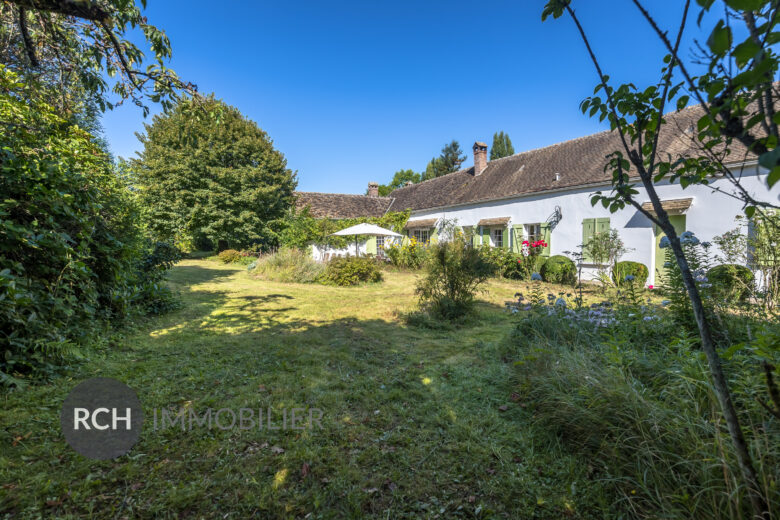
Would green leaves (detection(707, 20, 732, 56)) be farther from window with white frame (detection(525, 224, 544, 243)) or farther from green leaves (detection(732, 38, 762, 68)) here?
window with white frame (detection(525, 224, 544, 243))

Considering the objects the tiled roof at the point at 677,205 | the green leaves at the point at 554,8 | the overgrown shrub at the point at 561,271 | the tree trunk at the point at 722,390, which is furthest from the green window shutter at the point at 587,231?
the green leaves at the point at 554,8

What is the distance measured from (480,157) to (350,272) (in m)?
11.6

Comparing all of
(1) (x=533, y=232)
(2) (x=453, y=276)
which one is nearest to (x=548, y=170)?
(1) (x=533, y=232)

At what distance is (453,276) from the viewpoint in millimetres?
6230

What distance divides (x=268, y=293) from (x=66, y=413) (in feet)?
20.6

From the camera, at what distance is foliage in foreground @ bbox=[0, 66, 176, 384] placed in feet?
9.73

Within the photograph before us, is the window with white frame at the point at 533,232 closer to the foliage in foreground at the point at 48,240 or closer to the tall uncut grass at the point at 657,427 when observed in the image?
the tall uncut grass at the point at 657,427

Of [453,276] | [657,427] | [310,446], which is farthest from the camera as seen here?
[453,276]

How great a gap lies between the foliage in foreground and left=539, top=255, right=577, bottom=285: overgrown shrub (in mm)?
11134

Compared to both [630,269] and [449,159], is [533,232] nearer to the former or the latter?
[630,269]

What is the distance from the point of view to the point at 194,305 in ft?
22.6

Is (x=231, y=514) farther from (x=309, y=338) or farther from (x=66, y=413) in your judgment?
(x=309, y=338)

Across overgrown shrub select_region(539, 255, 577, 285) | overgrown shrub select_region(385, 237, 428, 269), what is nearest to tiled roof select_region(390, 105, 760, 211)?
overgrown shrub select_region(539, 255, 577, 285)

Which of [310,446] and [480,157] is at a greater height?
[480,157]
